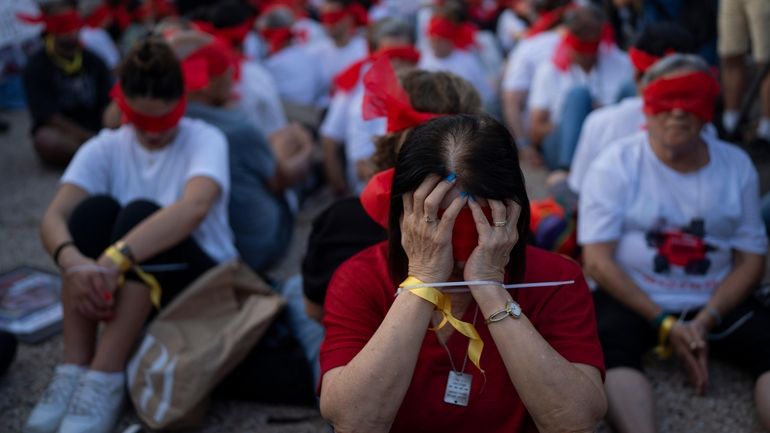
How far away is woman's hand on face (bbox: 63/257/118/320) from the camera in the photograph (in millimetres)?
2953

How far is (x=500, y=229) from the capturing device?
1.87 metres

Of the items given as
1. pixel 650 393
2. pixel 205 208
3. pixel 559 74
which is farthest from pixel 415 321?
pixel 559 74

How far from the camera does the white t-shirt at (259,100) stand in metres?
4.99

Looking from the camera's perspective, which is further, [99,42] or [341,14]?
[99,42]

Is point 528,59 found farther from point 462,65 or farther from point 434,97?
point 434,97

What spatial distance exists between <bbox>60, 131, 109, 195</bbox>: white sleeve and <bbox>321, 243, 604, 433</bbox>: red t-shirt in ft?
5.94

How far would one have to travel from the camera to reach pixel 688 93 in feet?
9.98

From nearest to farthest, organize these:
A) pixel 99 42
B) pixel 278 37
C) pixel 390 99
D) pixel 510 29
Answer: pixel 390 99, pixel 278 37, pixel 99 42, pixel 510 29

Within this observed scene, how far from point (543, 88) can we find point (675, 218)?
253cm

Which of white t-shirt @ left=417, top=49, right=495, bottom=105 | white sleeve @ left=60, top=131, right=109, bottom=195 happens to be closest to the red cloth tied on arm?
white t-shirt @ left=417, top=49, right=495, bottom=105

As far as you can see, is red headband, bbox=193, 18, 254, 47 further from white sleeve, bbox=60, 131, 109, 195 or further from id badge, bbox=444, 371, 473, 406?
id badge, bbox=444, 371, 473, 406

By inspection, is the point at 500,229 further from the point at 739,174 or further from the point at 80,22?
the point at 80,22

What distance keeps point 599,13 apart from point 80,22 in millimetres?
4218

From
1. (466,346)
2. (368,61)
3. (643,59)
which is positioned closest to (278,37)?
(368,61)
